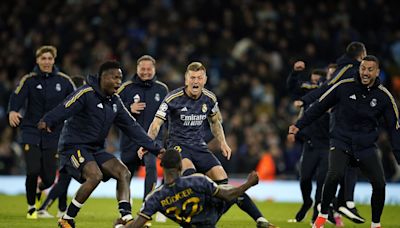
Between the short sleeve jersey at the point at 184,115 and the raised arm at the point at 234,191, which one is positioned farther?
the short sleeve jersey at the point at 184,115

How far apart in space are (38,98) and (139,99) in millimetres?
1671

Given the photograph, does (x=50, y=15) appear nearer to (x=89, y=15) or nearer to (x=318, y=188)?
(x=89, y=15)

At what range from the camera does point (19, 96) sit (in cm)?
1385

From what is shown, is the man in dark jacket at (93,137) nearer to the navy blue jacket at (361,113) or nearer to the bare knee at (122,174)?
the bare knee at (122,174)

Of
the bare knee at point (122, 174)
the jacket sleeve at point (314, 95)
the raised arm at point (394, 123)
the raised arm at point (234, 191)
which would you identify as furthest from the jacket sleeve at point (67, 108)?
the raised arm at point (394, 123)

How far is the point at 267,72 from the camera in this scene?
914 inches

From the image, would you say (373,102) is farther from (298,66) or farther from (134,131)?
(134,131)

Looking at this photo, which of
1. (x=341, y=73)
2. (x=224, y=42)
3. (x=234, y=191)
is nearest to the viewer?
(x=234, y=191)

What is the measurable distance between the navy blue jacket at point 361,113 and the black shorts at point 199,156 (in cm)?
177

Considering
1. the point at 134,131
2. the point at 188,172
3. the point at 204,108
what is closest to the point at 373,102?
the point at 204,108

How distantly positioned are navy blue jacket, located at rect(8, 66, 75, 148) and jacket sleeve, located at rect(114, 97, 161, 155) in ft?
8.61

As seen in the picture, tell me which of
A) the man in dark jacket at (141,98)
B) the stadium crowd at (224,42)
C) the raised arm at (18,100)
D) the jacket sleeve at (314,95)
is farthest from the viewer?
the stadium crowd at (224,42)

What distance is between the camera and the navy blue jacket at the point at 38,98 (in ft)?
45.5

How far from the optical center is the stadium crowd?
22.7 meters
